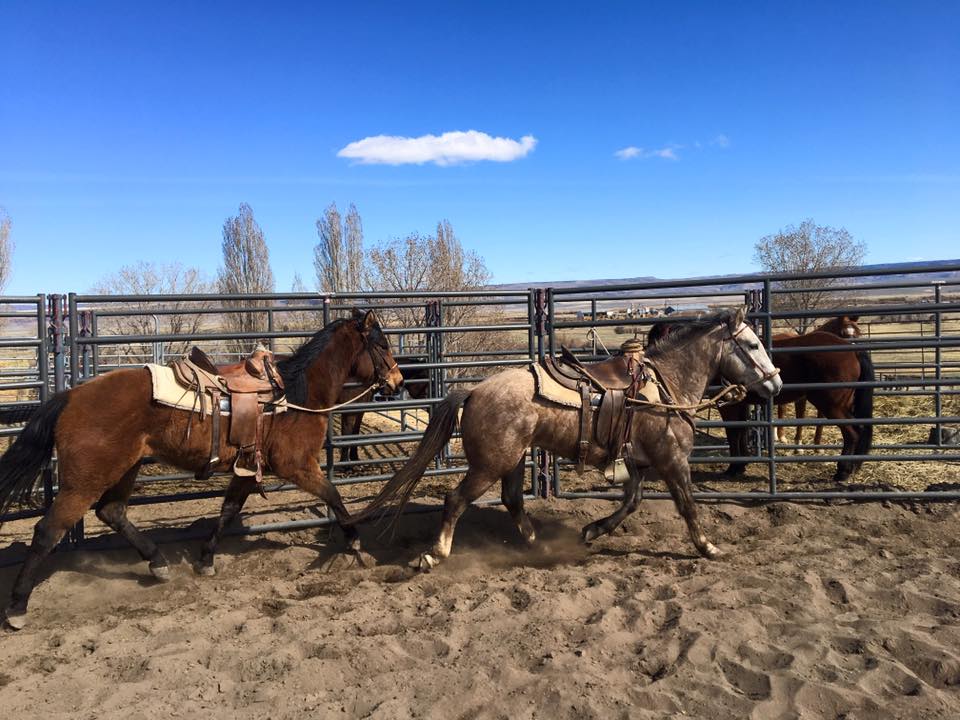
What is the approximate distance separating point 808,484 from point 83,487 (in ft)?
19.3

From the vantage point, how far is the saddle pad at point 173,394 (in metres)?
4.29

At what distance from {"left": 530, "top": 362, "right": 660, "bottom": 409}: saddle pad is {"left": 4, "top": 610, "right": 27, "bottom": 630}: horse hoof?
331cm

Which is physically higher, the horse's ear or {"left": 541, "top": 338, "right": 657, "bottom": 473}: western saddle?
the horse's ear

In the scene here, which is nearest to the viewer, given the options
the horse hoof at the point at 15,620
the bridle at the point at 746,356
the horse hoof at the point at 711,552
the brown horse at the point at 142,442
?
the horse hoof at the point at 15,620

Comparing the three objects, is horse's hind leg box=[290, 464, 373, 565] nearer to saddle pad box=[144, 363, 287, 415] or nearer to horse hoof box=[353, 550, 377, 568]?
horse hoof box=[353, 550, 377, 568]

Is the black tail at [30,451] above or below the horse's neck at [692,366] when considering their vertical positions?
below

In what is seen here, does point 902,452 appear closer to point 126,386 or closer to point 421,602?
point 421,602

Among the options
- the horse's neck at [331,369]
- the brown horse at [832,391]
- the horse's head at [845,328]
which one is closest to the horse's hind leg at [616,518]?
the horse's neck at [331,369]

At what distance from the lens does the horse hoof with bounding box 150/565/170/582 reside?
4602mm

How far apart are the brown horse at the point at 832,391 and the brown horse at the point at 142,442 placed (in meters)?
4.08

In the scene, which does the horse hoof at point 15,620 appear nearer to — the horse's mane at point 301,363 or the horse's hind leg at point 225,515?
the horse's hind leg at point 225,515

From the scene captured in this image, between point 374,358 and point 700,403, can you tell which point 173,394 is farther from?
point 700,403

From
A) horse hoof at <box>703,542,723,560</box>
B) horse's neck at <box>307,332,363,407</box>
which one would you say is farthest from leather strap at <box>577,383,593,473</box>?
horse's neck at <box>307,332,363,407</box>

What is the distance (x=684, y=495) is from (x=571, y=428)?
0.93 m
